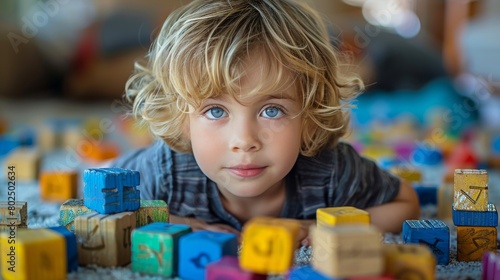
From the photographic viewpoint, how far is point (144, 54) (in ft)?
8.80

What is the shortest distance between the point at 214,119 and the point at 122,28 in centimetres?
222

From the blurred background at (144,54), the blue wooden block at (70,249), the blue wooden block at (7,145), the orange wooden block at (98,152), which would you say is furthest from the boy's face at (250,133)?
the blurred background at (144,54)

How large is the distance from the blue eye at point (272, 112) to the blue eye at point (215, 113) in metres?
0.06

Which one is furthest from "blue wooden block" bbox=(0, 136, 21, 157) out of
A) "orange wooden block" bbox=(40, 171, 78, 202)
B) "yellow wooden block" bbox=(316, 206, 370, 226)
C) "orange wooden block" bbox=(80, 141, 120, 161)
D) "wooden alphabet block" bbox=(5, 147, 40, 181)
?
"yellow wooden block" bbox=(316, 206, 370, 226)

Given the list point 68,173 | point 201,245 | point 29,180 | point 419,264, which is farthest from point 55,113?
point 419,264

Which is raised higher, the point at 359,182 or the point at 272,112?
the point at 272,112

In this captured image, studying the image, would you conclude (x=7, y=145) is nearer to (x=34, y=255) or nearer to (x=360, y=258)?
Answer: (x=34, y=255)

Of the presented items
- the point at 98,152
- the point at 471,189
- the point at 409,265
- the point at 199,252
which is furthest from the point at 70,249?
the point at 98,152

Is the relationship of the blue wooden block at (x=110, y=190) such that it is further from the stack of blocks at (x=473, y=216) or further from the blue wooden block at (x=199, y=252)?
the stack of blocks at (x=473, y=216)

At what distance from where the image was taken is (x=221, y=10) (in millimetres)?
869

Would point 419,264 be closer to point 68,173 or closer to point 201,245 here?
point 201,245

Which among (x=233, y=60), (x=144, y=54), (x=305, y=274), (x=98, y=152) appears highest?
(x=144, y=54)

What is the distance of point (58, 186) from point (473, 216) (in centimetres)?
76

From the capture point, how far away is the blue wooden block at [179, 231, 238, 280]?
685 mm
